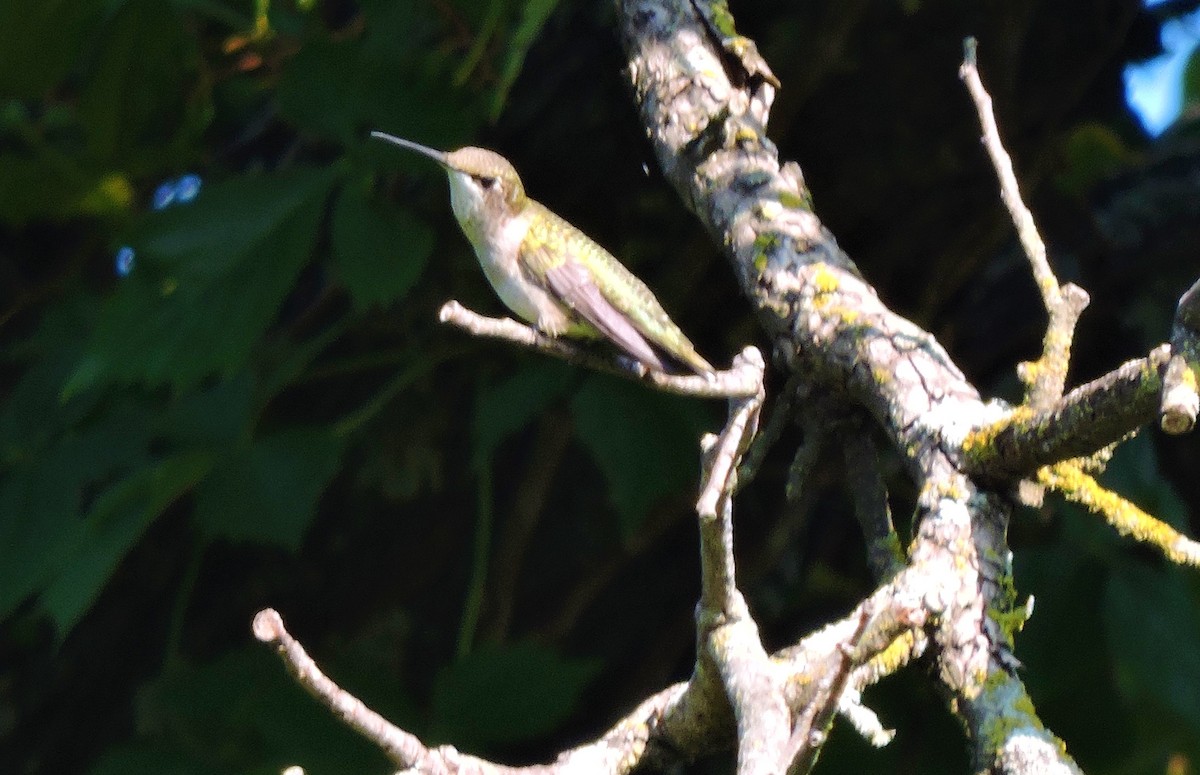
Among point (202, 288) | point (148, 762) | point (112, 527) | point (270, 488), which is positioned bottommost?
point (148, 762)

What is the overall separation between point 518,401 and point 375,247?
399mm

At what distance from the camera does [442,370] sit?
3.12m

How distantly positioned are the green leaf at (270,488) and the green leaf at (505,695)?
43cm

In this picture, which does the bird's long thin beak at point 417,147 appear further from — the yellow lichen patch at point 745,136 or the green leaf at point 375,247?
the yellow lichen patch at point 745,136

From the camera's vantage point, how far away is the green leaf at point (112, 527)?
2338 millimetres

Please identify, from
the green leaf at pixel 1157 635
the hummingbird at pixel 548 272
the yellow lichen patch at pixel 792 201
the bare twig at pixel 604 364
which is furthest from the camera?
the green leaf at pixel 1157 635

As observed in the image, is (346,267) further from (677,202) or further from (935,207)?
(935,207)

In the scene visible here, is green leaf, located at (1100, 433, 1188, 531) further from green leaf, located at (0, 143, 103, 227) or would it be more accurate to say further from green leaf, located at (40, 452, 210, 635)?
green leaf, located at (0, 143, 103, 227)

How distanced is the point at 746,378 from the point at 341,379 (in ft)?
6.58

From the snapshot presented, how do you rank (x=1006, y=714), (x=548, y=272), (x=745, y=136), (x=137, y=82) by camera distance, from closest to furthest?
(x=1006, y=714), (x=745, y=136), (x=548, y=272), (x=137, y=82)

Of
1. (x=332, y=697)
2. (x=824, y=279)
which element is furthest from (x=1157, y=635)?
(x=332, y=697)

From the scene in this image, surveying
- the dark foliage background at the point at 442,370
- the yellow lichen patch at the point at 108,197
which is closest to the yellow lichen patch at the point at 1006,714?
the dark foliage background at the point at 442,370

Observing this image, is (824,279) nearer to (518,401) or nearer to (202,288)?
(518,401)

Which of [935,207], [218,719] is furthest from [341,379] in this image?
[935,207]
